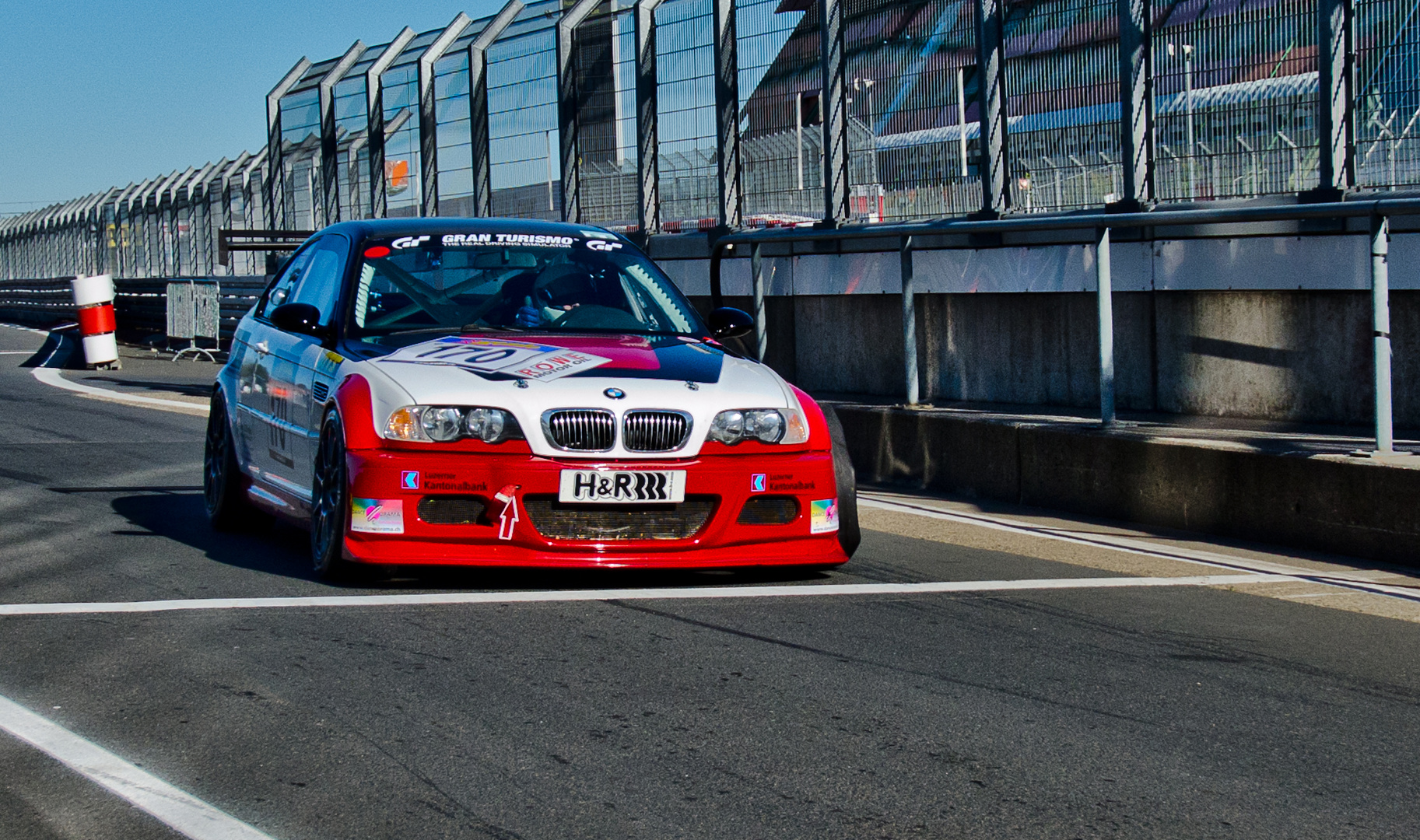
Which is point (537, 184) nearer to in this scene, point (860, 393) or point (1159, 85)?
point (860, 393)

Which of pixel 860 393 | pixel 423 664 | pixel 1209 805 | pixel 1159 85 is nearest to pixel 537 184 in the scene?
pixel 860 393

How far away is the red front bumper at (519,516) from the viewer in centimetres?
600

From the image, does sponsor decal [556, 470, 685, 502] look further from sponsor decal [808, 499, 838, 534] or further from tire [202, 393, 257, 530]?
tire [202, 393, 257, 530]

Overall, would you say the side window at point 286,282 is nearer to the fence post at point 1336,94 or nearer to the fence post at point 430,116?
the fence post at point 1336,94

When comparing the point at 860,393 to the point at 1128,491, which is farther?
the point at 860,393

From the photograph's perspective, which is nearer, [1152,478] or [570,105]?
[1152,478]

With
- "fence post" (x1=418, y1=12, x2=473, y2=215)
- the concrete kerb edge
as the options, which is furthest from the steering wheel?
"fence post" (x1=418, y1=12, x2=473, y2=215)

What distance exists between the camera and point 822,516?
6.49 m

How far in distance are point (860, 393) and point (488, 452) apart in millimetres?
6441

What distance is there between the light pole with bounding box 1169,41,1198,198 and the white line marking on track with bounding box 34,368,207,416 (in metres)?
8.63

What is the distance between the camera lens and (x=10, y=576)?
6.58 m

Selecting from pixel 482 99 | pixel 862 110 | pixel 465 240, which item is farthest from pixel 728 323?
pixel 482 99

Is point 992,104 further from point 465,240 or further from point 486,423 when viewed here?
point 486,423

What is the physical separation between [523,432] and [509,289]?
57.1 inches
